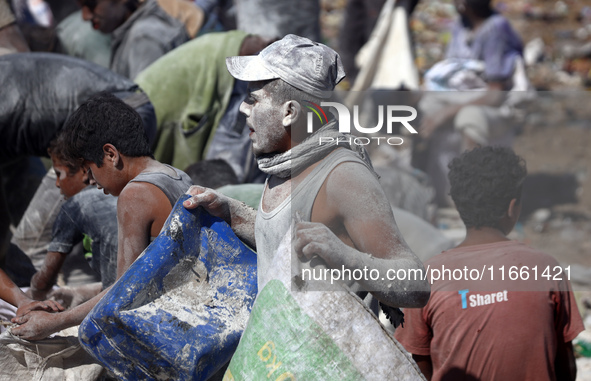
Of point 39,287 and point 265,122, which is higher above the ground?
point 265,122

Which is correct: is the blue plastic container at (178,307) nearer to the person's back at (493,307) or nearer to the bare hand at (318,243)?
the bare hand at (318,243)

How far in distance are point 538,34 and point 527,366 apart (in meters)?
11.4

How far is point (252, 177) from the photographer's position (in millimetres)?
4895

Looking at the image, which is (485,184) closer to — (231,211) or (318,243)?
(231,211)

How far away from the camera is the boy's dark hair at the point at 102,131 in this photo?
2537 mm

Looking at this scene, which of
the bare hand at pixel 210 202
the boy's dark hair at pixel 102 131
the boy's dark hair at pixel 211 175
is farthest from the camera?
the boy's dark hair at pixel 211 175

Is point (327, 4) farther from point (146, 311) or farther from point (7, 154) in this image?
point (146, 311)

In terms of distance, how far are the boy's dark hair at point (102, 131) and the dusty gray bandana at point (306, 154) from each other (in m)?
0.65

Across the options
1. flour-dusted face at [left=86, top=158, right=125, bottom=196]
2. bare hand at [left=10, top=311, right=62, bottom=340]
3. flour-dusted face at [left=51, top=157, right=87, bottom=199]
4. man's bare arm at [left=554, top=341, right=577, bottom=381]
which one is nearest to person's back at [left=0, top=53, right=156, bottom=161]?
flour-dusted face at [left=51, top=157, right=87, bottom=199]

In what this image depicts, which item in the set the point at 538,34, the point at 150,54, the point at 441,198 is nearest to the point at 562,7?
the point at 538,34

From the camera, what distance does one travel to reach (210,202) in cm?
231

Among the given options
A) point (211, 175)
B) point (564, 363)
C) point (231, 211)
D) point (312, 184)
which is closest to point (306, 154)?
point (312, 184)

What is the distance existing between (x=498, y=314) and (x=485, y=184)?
0.53m

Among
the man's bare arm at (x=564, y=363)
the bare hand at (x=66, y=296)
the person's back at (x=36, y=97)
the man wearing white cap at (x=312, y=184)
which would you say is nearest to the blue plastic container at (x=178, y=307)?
the man wearing white cap at (x=312, y=184)
